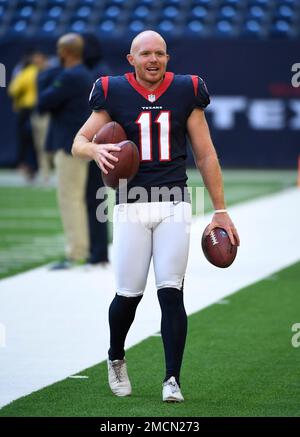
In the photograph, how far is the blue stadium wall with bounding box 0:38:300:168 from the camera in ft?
70.6

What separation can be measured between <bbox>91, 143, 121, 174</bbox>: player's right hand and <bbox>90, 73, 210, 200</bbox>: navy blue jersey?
0.20 m

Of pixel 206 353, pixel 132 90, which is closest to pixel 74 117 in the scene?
Answer: pixel 206 353

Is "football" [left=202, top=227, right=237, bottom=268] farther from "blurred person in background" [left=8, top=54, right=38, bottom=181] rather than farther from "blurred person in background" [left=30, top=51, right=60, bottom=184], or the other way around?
"blurred person in background" [left=8, top=54, right=38, bottom=181]

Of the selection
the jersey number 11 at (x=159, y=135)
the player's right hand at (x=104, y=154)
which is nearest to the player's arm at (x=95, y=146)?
the player's right hand at (x=104, y=154)

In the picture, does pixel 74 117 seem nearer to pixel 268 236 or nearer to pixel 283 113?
pixel 268 236

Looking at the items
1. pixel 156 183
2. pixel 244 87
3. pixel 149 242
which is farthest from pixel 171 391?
pixel 244 87

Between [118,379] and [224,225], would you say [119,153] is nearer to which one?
[224,225]

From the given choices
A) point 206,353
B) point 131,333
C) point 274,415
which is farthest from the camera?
point 131,333

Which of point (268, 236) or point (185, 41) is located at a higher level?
point (185, 41)

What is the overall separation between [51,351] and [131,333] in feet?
2.46

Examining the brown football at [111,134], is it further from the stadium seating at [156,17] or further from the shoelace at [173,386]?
the stadium seating at [156,17]

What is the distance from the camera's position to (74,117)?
10320mm

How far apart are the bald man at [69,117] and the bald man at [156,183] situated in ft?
14.9

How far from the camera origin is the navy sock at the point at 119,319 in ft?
18.7
